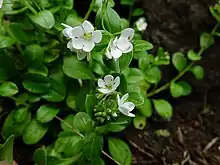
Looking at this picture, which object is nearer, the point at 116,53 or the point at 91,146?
the point at 116,53

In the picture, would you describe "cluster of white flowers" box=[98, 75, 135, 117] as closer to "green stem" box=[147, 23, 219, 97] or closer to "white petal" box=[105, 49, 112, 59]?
"white petal" box=[105, 49, 112, 59]

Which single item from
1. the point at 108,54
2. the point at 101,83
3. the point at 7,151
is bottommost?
the point at 7,151

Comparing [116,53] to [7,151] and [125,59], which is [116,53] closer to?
[125,59]

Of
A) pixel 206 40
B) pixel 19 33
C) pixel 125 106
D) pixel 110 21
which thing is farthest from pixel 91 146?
pixel 206 40

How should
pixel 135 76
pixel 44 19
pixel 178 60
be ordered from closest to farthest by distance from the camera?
pixel 44 19 < pixel 135 76 < pixel 178 60

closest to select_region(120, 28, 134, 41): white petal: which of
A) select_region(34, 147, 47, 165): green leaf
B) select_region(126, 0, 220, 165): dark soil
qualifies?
select_region(34, 147, 47, 165): green leaf

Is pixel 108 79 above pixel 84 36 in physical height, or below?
below

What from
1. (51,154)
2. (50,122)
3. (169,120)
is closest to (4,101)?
(50,122)

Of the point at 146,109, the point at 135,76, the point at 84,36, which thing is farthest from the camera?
the point at 146,109

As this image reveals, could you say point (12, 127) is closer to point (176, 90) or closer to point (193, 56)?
point (176, 90)
